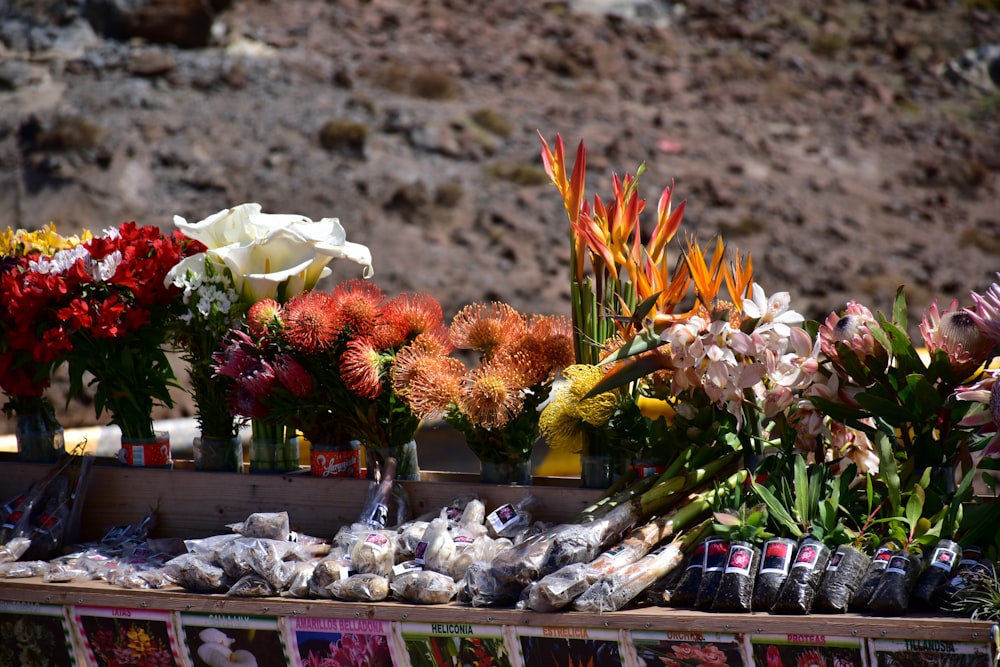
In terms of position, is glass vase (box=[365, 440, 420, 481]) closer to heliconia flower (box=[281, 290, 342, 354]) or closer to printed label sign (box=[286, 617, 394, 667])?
heliconia flower (box=[281, 290, 342, 354])

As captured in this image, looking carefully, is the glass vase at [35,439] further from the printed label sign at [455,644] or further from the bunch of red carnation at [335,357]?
the printed label sign at [455,644]

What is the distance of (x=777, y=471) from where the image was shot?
242 centimetres

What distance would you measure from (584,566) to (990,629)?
30.1 inches

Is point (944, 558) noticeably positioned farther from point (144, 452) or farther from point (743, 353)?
point (144, 452)

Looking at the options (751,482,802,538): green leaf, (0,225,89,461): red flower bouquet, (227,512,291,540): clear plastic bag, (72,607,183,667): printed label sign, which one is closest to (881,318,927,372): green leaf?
(751,482,802,538): green leaf

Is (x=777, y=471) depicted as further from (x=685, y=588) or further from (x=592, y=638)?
(x=592, y=638)

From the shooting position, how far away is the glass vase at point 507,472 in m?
2.77

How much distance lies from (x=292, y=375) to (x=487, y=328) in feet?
1.65

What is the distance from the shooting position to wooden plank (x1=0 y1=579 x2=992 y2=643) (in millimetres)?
2004

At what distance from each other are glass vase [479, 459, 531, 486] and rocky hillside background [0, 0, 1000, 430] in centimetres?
1249

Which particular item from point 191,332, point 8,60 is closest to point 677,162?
point 8,60

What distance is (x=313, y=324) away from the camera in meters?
2.71

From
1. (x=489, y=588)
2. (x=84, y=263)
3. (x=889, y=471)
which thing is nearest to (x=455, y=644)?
(x=489, y=588)

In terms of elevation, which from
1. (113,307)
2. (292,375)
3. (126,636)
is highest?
(113,307)
